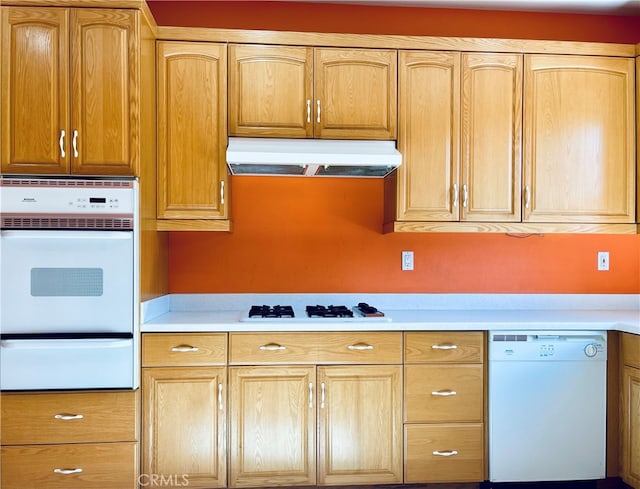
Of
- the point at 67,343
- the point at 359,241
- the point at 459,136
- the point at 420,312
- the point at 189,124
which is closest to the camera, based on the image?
the point at 67,343

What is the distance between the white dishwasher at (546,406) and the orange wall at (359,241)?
62 centimetres

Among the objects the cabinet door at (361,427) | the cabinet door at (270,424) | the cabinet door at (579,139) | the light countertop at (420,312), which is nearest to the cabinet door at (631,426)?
the light countertop at (420,312)

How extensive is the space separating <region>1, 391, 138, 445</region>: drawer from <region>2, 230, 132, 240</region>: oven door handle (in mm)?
713

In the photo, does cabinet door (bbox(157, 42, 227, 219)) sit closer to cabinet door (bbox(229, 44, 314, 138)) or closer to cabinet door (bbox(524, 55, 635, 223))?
cabinet door (bbox(229, 44, 314, 138))

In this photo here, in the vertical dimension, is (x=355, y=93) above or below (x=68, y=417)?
above

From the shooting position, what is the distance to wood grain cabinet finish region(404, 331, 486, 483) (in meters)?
2.14

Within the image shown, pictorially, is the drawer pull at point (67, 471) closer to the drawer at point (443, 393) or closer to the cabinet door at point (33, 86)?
the cabinet door at point (33, 86)

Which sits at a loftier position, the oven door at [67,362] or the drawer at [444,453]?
the oven door at [67,362]

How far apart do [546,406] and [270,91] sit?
2129 mm

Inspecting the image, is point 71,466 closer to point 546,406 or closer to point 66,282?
point 66,282

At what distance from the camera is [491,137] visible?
238cm

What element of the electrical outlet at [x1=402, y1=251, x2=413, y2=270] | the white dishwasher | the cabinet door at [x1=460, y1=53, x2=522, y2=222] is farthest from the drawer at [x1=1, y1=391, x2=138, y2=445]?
the cabinet door at [x1=460, y1=53, x2=522, y2=222]

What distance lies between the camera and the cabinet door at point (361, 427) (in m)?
2.13

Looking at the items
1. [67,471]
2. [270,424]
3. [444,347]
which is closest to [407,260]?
[444,347]
